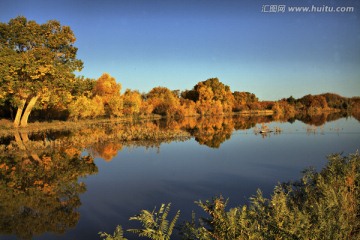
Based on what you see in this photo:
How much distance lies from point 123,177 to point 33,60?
2776cm

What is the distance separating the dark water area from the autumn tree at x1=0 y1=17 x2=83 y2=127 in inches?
559

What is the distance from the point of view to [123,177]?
55.0ft

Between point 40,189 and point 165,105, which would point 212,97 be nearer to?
point 165,105

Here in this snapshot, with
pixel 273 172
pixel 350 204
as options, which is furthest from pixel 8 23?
pixel 350 204

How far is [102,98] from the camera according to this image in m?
68.7

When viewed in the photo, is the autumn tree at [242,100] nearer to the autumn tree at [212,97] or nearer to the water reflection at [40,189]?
the autumn tree at [212,97]

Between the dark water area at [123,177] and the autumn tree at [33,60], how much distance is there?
46.6ft

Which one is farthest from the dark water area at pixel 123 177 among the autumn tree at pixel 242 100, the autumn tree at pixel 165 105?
the autumn tree at pixel 242 100

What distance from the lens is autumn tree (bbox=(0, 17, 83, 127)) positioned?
37.4 meters

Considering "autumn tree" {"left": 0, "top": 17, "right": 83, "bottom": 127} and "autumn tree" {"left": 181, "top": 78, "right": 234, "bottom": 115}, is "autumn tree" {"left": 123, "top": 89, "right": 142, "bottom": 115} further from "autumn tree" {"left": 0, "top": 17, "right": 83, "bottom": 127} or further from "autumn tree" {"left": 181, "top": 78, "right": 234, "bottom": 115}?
"autumn tree" {"left": 0, "top": 17, "right": 83, "bottom": 127}

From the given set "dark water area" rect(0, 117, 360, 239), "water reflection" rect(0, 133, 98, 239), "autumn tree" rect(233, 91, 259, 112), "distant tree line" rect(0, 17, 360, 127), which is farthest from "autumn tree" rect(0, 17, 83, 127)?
"autumn tree" rect(233, 91, 259, 112)

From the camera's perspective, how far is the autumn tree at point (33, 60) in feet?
123

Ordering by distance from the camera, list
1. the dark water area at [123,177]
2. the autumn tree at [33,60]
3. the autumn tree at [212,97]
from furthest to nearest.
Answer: the autumn tree at [212,97] < the autumn tree at [33,60] < the dark water area at [123,177]

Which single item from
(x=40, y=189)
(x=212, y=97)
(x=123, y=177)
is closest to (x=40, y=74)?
(x=123, y=177)
